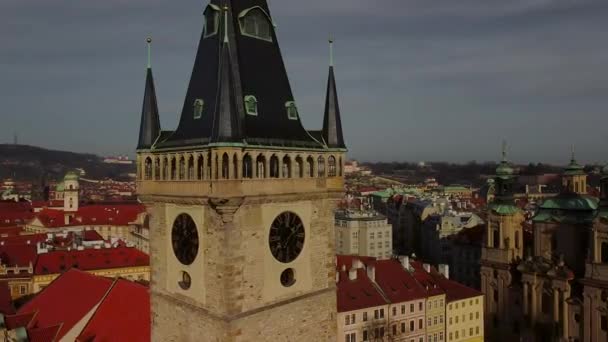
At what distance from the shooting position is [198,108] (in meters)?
17.4

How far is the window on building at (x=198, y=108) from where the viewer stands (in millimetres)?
17266

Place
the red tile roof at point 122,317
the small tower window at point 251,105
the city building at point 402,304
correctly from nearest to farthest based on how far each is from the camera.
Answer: the small tower window at point 251,105 → the red tile roof at point 122,317 → the city building at point 402,304

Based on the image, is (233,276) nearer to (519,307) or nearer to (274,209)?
(274,209)

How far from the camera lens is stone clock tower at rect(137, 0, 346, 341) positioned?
52.3 ft

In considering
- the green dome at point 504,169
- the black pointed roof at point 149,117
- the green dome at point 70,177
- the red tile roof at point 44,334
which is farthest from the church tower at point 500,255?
the green dome at point 70,177

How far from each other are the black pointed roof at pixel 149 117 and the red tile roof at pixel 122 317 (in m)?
7.83

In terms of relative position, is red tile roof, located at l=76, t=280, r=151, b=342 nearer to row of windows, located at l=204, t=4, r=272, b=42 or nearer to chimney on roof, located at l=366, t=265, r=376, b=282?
row of windows, located at l=204, t=4, r=272, b=42

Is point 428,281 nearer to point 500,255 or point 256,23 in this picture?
point 500,255

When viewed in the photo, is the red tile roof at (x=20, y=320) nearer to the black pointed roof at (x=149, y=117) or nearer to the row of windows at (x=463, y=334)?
the black pointed roof at (x=149, y=117)

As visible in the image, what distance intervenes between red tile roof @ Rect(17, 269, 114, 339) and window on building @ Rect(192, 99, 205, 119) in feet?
39.2

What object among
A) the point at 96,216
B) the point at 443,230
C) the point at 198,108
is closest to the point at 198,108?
the point at 198,108

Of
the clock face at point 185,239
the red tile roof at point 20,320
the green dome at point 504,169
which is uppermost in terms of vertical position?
the green dome at point 504,169

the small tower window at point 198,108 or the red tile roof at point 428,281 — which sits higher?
the small tower window at point 198,108

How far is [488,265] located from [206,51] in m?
40.8
